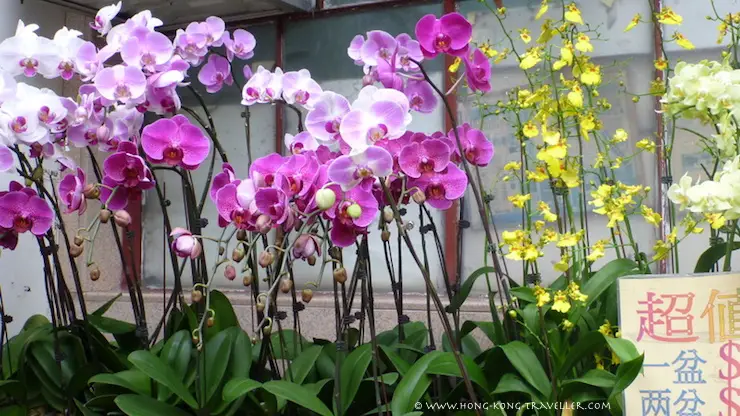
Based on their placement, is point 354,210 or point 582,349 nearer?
point 354,210

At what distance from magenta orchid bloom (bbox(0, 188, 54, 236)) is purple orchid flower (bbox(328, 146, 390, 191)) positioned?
0.62 metres

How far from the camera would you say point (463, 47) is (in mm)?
1228

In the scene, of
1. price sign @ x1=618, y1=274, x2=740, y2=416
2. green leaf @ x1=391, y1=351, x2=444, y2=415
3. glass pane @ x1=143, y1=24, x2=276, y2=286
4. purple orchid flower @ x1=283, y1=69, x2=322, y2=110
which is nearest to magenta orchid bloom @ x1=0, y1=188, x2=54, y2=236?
purple orchid flower @ x1=283, y1=69, x2=322, y2=110

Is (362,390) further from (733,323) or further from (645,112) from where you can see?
(645,112)

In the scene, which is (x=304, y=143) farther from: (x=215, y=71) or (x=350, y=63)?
(x=350, y=63)

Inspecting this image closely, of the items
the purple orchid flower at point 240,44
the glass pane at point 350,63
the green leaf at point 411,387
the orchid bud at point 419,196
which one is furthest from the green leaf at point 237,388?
the glass pane at point 350,63

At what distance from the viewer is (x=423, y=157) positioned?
118cm

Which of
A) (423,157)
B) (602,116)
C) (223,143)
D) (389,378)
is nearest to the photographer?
(423,157)

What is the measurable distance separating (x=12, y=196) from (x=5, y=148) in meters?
0.08

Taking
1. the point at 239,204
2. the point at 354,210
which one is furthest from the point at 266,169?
the point at 354,210

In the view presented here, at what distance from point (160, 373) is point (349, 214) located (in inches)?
20.0

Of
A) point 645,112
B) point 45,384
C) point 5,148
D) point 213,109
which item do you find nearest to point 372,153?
point 5,148

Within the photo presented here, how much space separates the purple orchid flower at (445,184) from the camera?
1203mm

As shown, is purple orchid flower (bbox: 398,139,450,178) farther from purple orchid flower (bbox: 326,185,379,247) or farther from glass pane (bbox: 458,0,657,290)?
glass pane (bbox: 458,0,657,290)
